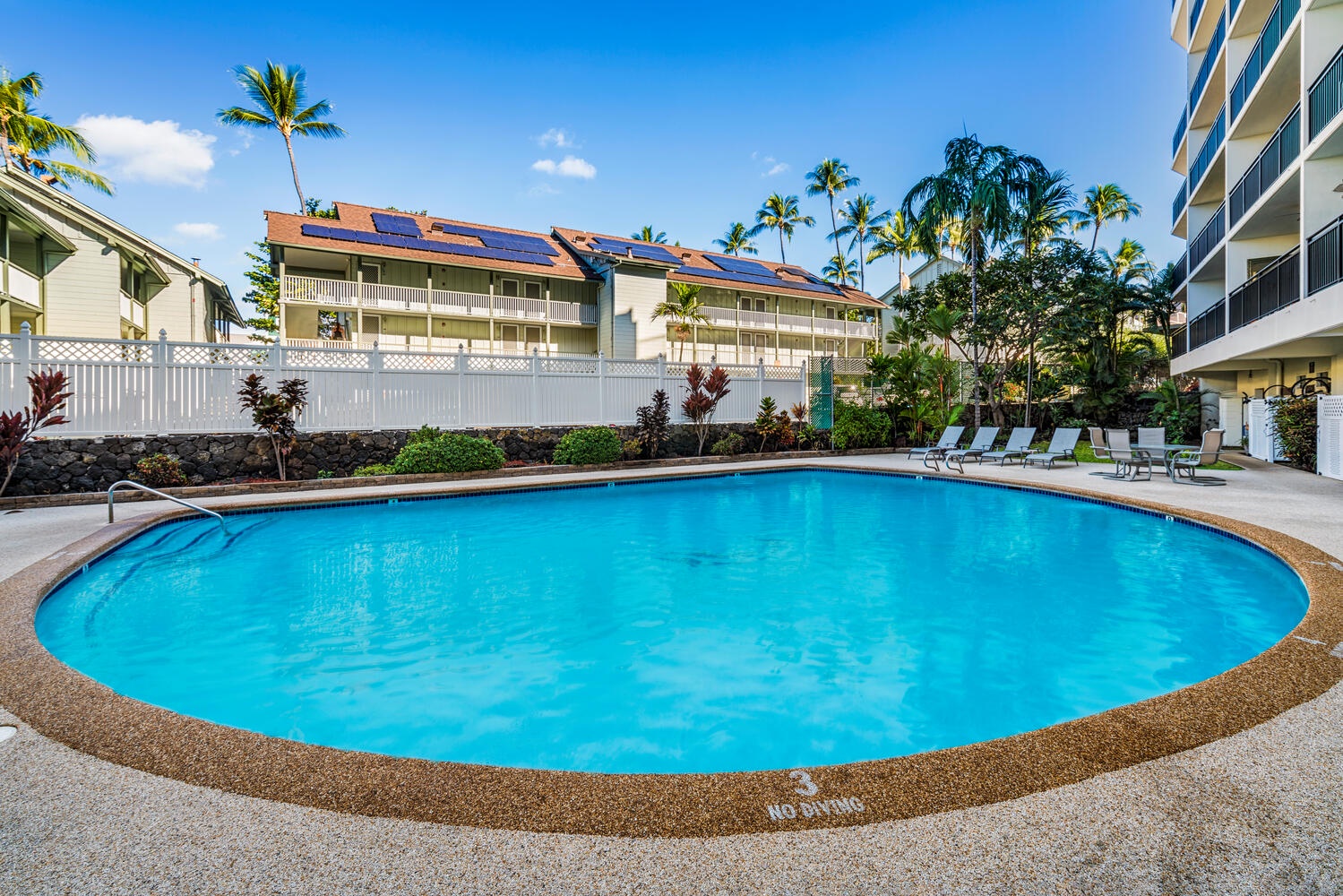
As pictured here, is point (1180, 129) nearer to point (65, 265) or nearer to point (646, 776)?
point (646, 776)

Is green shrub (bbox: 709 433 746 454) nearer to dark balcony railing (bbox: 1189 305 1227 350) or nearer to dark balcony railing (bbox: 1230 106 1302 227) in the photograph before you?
dark balcony railing (bbox: 1189 305 1227 350)

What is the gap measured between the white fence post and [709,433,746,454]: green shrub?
10830mm

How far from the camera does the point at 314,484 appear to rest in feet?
35.8

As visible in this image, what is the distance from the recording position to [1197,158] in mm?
20219

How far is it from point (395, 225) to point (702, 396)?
16.5m

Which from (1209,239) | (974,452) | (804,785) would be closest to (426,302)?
(974,452)

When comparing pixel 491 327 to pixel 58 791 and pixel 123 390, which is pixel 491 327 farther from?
pixel 58 791

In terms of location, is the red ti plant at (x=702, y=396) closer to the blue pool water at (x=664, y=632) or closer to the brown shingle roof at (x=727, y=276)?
the blue pool water at (x=664, y=632)

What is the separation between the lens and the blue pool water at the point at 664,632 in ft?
11.9

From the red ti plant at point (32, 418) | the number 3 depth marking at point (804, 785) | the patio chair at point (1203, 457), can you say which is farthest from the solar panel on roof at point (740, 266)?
the number 3 depth marking at point (804, 785)

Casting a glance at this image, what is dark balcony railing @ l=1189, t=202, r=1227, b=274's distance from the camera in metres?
16.8

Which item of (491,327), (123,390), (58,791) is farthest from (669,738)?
(491,327)

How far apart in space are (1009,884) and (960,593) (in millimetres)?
4470

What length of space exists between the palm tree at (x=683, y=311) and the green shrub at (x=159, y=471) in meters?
17.4
